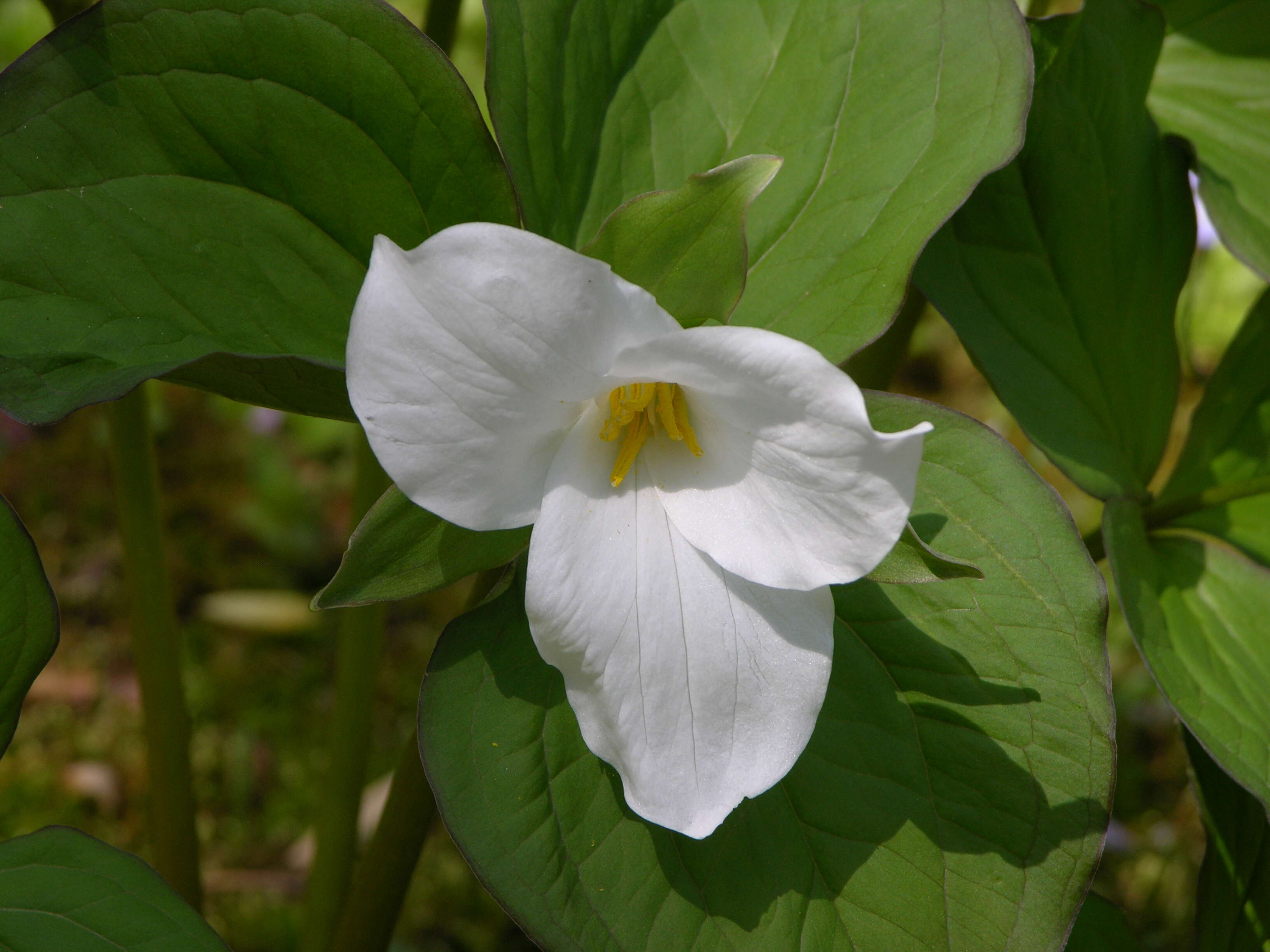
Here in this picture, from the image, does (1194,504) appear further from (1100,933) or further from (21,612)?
(21,612)

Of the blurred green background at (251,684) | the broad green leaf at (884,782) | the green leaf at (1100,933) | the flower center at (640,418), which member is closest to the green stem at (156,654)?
the blurred green background at (251,684)

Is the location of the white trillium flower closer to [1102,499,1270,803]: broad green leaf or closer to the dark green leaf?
the dark green leaf

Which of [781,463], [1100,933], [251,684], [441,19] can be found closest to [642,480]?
[781,463]

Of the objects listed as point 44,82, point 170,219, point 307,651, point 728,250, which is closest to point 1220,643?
point 728,250

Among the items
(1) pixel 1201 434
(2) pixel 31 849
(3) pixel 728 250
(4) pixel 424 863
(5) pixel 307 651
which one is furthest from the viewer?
(5) pixel 307 651

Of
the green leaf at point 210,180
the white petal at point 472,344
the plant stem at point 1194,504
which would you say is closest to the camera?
the white petal at point 472,344

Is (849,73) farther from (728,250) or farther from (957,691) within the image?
(957,691)

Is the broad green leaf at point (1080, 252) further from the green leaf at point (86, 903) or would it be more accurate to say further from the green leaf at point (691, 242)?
the green leaf at point (86, 903)

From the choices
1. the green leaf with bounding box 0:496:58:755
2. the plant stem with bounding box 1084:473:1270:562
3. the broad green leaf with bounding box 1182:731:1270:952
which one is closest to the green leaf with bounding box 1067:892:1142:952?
the broad green leaf with bounding box 1182:731:1270:952

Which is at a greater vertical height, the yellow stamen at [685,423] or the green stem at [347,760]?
the yellow stamen at [685,423]
